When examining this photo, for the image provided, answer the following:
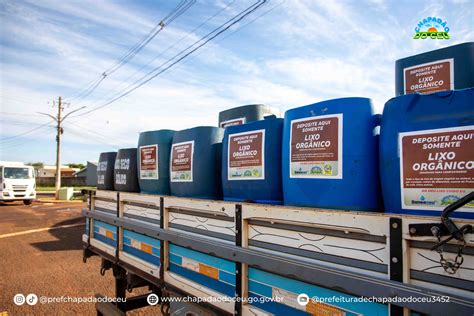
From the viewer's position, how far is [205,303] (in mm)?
2219

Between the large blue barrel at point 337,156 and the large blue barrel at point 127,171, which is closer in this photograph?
the large blue barrel at point 337,156

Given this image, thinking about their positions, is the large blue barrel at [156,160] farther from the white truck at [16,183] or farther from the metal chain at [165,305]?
the white truck at [16,183]

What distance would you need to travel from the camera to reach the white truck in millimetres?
20109

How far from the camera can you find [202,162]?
2.54 meters

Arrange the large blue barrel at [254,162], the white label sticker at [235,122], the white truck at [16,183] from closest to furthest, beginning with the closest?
the large blue barrel at [254,162], the white label sticker at [235,122], the white truck at [16,183]

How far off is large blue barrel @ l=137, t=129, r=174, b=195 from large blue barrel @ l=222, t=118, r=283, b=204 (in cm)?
83

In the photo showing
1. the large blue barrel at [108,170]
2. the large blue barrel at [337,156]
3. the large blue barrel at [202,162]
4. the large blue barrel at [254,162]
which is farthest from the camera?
the large blue barrel at [108,170]

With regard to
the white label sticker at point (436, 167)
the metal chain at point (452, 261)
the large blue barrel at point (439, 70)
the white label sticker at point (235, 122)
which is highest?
the large blue barrel at point (439, 70)

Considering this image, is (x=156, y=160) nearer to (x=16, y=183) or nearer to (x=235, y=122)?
(x=235, y=122)

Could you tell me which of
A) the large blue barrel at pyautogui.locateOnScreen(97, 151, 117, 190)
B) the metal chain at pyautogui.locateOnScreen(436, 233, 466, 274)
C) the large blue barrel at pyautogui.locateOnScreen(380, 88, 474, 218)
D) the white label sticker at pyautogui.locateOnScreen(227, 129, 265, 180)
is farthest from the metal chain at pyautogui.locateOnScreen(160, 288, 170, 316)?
the metal chain at pyautogui.locateOnScreen(436, 233, 466, 274)

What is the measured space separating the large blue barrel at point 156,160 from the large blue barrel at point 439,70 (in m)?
1.94

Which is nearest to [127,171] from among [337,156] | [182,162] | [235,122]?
[182,162]

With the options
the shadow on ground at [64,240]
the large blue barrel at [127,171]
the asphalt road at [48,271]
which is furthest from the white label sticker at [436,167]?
the shadow on ground at [64,240]

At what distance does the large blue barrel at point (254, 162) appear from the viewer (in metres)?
2.04
